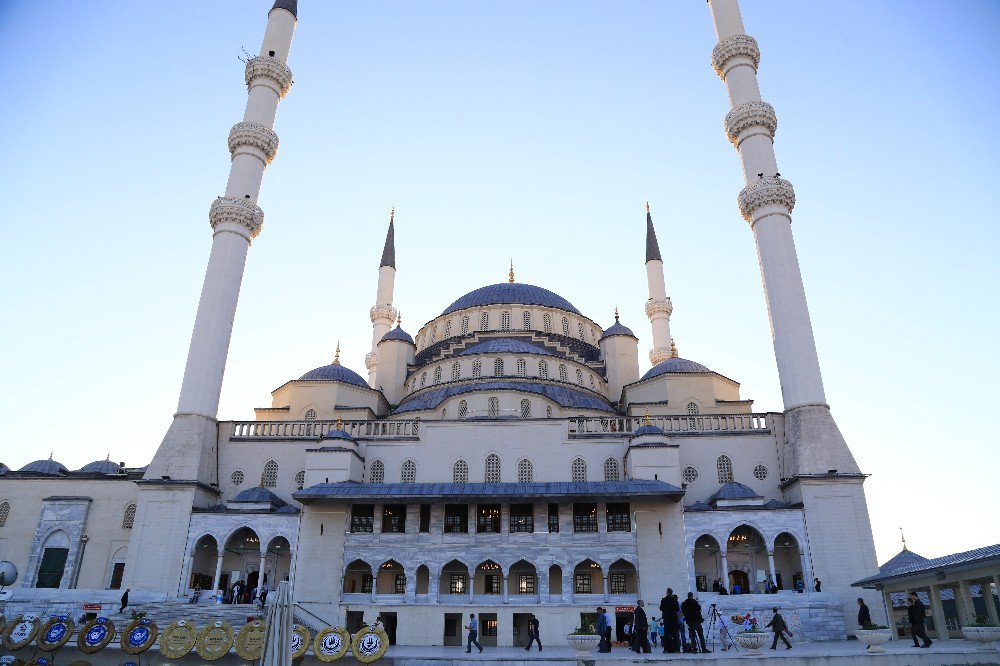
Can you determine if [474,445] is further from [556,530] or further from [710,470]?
[710,470]

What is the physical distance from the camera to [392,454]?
26812 mm

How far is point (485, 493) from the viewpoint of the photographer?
23.3 m

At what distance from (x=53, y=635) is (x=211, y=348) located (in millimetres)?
13299

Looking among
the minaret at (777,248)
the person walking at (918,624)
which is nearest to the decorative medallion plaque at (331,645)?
the person walking at (918,624)

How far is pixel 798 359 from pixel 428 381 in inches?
664

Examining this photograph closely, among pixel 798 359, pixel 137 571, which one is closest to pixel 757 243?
pixel 798 359

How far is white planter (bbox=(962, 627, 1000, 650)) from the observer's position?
45.7ft

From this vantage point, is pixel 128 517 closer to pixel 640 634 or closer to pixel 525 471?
pixel 525 471

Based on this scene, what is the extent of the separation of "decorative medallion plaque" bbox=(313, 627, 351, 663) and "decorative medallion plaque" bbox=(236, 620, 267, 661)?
1322 mm

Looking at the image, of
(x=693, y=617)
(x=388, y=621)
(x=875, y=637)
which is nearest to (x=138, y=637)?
(x=388, y=621)

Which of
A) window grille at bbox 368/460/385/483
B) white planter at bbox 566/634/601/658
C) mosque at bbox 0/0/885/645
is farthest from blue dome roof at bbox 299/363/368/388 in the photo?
white planter at bbox 566/634/601/658

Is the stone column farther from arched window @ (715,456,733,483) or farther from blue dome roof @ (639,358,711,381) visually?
blue dome roof @ (639,358,711,381)

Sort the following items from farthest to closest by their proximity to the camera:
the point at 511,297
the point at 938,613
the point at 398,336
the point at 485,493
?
the point at 511,297 < the point at 398,336 < the point at 485,493 < the point at 938,613

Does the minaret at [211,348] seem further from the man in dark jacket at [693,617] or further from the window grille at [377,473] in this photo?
the man in dark jacket at [693,617]
